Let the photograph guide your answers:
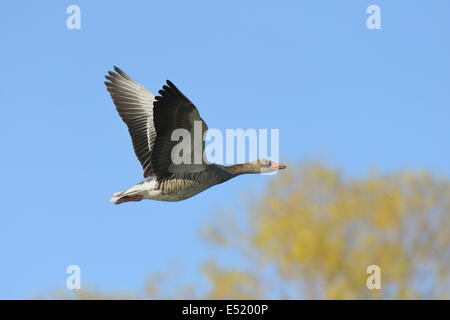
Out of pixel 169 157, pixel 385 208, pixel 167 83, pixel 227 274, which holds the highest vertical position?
pixel 167 83

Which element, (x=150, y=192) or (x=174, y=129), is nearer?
(x=174, y=129)

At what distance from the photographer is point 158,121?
9406mm

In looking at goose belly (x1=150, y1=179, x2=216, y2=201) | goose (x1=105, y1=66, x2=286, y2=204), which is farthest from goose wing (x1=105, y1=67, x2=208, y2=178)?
goose belly (x1=150, y1=179, x2=216, y2=201)

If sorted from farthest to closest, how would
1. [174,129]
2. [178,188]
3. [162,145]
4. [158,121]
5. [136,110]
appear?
1. [136,110]
2. [178,188]
3. [162,145]
4. [174,129]
5. [158,121]

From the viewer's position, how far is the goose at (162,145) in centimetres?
931

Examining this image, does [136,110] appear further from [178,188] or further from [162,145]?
[178,188]

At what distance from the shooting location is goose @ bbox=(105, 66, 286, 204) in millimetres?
9312

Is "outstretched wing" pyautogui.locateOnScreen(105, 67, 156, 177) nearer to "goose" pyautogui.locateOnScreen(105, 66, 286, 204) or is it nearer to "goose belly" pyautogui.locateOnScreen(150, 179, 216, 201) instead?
"goose" pyautogui.locateOnScreen(105, 66, 286, 204)

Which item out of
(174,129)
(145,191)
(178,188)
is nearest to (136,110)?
(145,191)

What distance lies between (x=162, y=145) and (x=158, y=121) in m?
0.55
